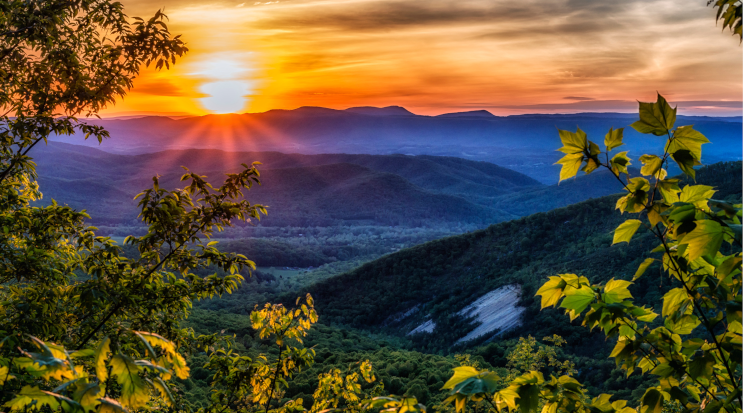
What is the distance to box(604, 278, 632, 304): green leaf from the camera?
7.72 feet

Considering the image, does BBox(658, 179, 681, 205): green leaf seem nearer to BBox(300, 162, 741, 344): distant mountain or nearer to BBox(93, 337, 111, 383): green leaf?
BBox(93, 337, 111, 383): green leaf

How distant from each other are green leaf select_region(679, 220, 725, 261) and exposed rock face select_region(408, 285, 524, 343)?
28239mm

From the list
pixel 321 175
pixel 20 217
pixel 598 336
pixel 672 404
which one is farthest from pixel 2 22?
pixel 321 175

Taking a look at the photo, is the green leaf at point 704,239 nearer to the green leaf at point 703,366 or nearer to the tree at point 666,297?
the tree at point 666,297

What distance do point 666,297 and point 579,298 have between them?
0.63m

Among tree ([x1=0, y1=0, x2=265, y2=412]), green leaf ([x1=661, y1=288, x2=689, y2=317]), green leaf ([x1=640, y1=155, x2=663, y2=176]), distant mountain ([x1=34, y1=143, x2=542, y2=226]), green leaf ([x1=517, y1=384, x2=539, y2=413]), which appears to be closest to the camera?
green leaf ([x1=517, y1=384, x2=539, y2=413])

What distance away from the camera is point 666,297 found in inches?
97.7

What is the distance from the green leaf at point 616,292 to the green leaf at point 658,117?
855 millimetres

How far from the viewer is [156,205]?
473 centimetres

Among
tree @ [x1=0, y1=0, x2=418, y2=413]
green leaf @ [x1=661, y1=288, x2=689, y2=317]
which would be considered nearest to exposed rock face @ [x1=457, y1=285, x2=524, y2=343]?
tree @ [x1=0, y1=0, x2=418, y2=413]

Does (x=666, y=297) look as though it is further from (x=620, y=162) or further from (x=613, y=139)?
(x=613, y=139)

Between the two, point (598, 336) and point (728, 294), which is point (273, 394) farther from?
point (598, 336)

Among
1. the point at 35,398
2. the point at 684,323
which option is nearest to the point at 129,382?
the point at 35,398

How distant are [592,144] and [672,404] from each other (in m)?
9.34
